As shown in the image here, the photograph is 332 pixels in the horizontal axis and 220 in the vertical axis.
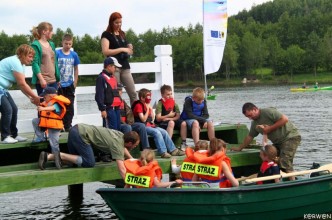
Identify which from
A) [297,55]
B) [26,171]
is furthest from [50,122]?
[297,55]

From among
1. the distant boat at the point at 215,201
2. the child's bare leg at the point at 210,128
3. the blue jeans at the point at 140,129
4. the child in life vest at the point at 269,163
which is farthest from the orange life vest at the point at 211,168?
the child's bare leg at the point at 210,128

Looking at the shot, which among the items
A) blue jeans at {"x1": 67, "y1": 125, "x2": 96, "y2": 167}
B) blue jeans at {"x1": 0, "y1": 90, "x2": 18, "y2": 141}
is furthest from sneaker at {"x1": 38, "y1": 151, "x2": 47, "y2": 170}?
blue jeans at {"x1": 0, "y1": 90, "x2": 18, "y2": 141}

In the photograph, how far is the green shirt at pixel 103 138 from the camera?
9109 millimetres

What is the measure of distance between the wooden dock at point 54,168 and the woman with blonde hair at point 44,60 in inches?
38.1

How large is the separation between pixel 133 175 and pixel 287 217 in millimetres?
2451

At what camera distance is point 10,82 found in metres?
9.88

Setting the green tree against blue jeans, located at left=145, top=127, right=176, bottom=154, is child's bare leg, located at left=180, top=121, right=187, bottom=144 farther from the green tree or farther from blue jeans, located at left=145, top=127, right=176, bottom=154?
the green tree

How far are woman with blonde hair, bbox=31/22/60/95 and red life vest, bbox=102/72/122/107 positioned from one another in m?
1.06

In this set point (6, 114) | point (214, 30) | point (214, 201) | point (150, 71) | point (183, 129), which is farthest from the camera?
point (214, 30)

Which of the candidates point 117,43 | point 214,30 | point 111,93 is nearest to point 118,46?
point 117,43

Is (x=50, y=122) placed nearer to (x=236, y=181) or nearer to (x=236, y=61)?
(x=236, y=181)

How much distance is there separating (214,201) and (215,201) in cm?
1

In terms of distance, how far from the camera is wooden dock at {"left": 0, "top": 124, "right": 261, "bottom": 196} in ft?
28.3

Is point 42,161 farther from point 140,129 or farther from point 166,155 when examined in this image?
point 166,155
